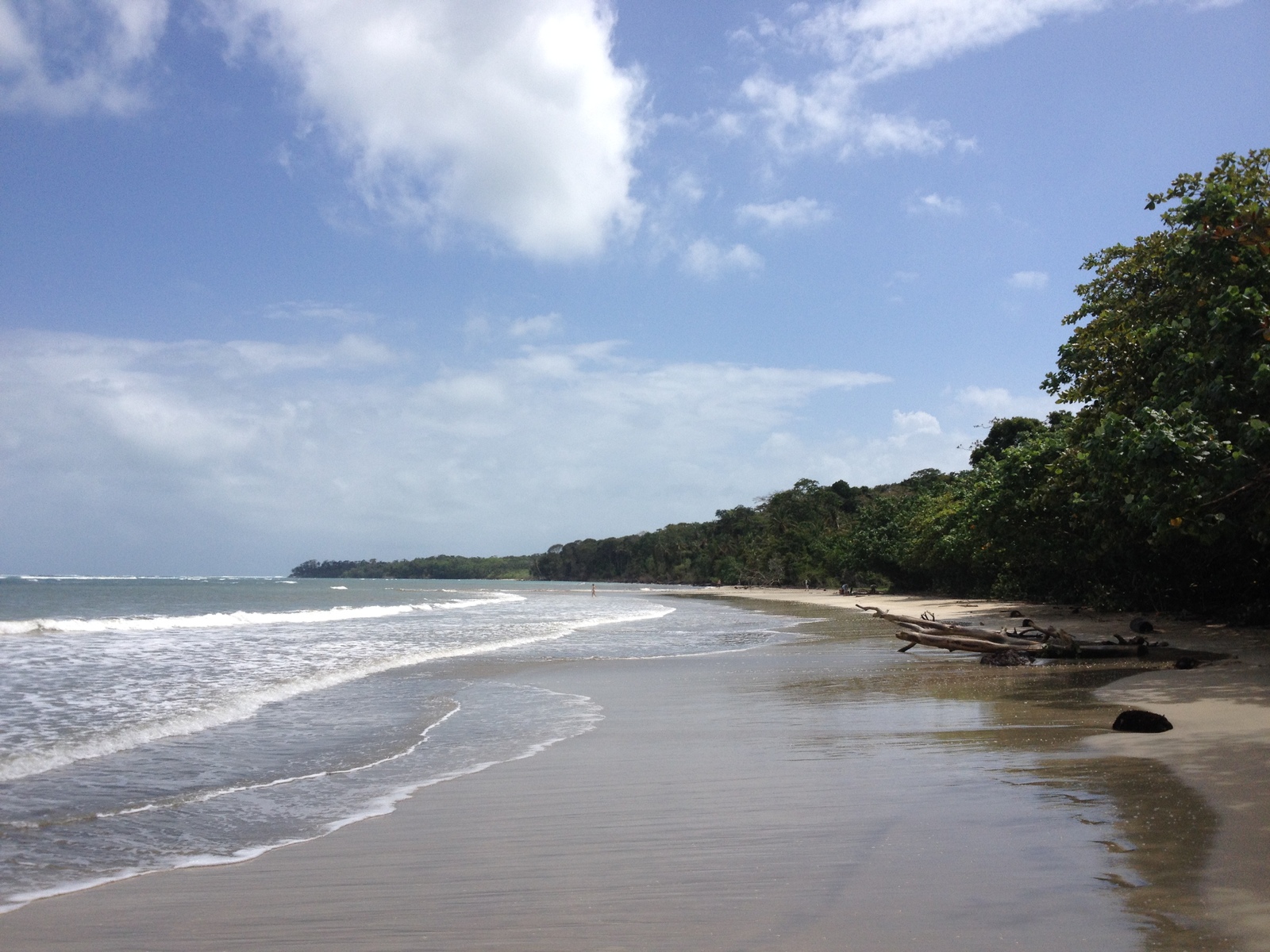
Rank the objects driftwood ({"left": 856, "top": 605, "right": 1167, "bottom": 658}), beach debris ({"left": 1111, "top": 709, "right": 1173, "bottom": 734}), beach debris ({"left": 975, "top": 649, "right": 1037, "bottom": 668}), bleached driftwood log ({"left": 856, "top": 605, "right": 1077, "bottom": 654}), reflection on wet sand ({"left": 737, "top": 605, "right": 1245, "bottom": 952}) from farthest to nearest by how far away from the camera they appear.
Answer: bleached driftwood log ({"left": 856, "top": 605, "right": 1077, "bottom": 654}) < beach debris ({"left": 975, "top": 649, "right": 1037, "bottom": 668}) < driftwood ({"left": 856, "top": 605, "right": 1167, "bottom": 658}) < beach debris ({"left": 1111, "top": 709, "right": 1173, "bottom": 734}) < reflection on wet sand ({"left": 737, "top": 605, "right": 1245, "bottom": 952})

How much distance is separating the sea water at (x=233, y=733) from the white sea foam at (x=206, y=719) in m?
0.04

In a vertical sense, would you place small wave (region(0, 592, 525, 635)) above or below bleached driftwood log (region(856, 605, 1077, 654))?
below

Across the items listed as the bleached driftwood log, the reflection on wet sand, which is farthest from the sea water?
the bleached driftwood log

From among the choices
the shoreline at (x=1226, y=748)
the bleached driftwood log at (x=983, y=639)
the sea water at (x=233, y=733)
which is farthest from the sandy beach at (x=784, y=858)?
the bleached driftwood log at (x=983, y=639)

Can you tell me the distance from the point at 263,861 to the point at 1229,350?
14.7 m

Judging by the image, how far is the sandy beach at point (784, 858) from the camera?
4117mm

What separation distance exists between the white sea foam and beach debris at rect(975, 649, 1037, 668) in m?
12.2

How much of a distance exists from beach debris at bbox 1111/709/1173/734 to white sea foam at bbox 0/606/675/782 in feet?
34.4

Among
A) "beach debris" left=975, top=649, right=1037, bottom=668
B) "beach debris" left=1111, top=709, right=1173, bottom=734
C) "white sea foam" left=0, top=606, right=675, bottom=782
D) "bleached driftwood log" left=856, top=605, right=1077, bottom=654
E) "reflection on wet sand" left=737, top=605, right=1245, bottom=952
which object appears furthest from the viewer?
"bleached driftwood log" left=856, top=605, right=1077, bottom=654

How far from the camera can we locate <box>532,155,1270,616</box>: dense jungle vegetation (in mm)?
13344

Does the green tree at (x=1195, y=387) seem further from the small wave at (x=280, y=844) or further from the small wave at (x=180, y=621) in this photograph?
the small wave at (x=180, y=621)

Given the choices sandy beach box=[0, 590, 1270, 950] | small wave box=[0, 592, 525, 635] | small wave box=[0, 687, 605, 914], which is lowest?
small wave box=[0, 592, 525, 635]

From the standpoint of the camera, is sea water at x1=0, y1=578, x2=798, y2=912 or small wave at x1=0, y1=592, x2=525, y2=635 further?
small wave at x1=0, y1=592, x2=525, y2=635

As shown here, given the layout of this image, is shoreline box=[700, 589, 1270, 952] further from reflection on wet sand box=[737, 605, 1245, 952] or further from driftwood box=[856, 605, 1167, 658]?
driftwood box=[856, 605, 1167, 658]
